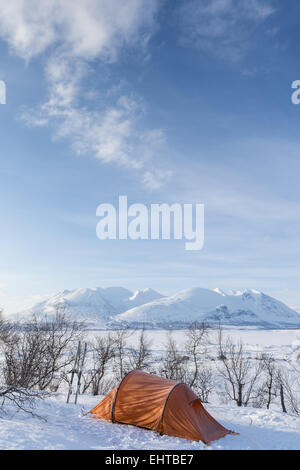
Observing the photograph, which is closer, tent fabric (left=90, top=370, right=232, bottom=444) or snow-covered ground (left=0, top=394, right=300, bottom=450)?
snow-covered ground (left=0, top=394, right=300, bottom=450)

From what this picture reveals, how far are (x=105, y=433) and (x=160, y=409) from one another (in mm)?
2787

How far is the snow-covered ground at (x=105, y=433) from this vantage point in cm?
1073

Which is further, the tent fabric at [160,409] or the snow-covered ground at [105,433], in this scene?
the tent fabric at [160,409]

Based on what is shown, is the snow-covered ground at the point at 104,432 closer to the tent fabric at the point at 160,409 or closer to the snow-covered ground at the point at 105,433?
the snow-covered ground at the point at 105,433

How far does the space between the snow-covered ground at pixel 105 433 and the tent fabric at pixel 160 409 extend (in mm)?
390

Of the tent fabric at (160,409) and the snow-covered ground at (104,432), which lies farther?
the tent fabric at (160,409)

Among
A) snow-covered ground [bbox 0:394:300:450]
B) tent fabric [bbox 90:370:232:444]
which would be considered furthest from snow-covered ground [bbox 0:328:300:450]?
tent fabric [bbox 90:370:232:444]

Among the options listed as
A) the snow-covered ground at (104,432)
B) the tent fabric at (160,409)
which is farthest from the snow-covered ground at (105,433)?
the tent fabric at (160,409)

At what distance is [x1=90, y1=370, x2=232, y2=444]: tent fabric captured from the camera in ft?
45.8

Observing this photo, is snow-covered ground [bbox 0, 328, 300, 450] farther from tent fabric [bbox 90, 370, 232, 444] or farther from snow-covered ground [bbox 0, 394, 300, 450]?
tent fabric [bbox 90, 370, 232, 444]

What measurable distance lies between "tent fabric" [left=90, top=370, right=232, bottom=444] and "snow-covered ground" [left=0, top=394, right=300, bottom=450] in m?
0.39

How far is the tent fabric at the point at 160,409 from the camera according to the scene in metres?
14.0
